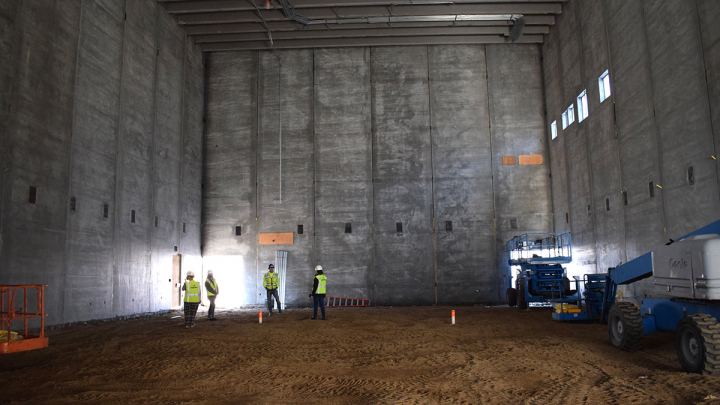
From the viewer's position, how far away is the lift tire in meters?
6.14

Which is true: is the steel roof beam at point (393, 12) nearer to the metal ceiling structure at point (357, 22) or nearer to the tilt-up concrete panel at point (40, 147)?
the metal ceiling structure at point (357, 22)

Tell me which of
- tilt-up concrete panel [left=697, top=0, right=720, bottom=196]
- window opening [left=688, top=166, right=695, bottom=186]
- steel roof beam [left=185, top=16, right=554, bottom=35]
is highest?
steel roof beam [left=185, top=16, right=554, bottom=35]

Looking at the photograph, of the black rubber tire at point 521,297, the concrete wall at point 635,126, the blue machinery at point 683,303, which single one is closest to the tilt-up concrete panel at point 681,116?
the concrete wall at point 635,126

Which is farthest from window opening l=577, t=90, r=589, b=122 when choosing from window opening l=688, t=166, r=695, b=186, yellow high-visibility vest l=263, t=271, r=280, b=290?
yellow high-visibility vest l=263, t=271, r=280, b=290

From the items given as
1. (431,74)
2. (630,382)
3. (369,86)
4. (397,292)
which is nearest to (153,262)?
(397,292)

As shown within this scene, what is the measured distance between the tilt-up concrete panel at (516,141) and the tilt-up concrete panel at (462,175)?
14.1 inches

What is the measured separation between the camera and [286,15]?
19.3 m

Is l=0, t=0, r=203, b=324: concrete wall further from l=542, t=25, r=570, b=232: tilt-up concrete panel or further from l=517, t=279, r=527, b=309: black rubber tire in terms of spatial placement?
l=542, t=25, r=570, b=232: tilt-up concrete panel

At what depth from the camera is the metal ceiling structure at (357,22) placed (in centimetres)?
1903

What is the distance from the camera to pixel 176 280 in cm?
1953

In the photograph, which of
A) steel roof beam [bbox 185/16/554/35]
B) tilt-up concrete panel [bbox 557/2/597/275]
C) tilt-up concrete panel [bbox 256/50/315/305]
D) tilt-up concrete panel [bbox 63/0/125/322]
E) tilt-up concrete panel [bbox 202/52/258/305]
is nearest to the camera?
tilt-up concrete panel [bbox 63/0/125/322]

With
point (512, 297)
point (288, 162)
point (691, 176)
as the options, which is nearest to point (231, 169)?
point (288, 162)

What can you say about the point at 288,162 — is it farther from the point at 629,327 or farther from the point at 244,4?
the point at 629,327

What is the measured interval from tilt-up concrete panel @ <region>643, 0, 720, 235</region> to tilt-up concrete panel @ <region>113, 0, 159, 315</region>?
53.4 ft
